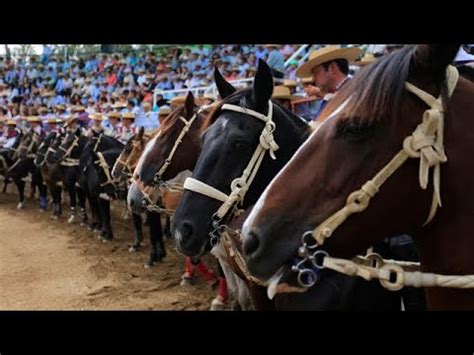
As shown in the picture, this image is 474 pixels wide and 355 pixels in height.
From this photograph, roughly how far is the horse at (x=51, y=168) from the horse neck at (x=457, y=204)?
36.9 feet

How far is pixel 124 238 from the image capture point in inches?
381

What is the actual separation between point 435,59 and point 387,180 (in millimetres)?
404

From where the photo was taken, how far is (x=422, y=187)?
147 centimetres

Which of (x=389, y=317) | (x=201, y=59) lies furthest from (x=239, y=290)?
(x=201, y=59)

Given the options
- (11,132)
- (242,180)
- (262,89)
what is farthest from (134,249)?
(11,132)

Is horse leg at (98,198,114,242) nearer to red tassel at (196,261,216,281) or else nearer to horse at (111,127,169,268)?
horse at (111,127,169,268)

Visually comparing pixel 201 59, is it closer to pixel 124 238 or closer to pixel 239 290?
pixel 124 238

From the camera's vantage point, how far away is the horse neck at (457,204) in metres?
1.50

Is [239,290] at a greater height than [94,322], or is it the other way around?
[94,322]

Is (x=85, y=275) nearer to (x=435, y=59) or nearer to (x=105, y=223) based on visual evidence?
(x=105, y=223)

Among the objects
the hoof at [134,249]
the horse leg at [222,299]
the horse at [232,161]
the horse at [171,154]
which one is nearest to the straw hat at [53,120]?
the hoof at [134,249]

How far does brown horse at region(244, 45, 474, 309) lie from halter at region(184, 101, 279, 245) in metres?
1.07

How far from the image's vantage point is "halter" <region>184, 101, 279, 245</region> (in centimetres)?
267
